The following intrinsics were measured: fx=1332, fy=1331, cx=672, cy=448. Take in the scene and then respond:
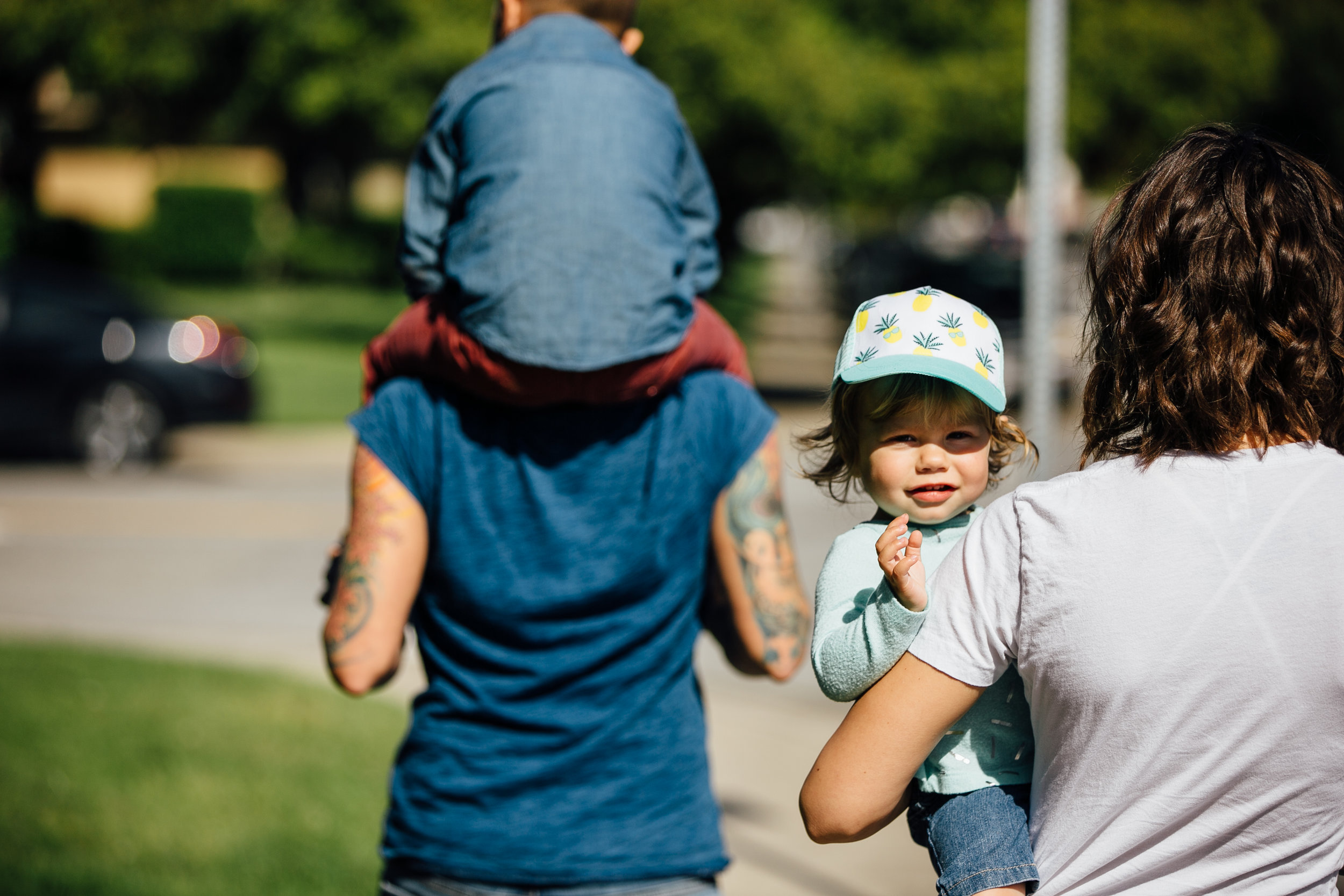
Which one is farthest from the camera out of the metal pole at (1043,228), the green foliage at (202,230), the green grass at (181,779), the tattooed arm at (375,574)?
the green foliage at (202,230)

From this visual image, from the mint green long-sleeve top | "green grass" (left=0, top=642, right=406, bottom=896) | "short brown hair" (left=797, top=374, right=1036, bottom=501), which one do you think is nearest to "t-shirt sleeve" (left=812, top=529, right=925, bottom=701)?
the mint green long-sleeve top

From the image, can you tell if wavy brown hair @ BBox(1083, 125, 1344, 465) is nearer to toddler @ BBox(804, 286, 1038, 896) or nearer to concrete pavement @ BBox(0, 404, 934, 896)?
toddler @ BBox(804, 286, 1038, 896)

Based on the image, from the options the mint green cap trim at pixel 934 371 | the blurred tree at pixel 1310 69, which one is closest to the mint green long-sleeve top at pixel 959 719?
the mint green cap trim at pixel 934 371

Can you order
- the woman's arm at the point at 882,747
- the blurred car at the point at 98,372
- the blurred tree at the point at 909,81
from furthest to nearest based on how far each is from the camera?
1. the blurred tree at the point at 909,81
2. the blurred car at the point at 98,372
3. the woman's arm at the point at 882,747

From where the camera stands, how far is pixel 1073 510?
53.1 inches

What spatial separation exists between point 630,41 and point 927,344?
1033 millimetres

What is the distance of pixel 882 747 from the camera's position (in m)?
1.43

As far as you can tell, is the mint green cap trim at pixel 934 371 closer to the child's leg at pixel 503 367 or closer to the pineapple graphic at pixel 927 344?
the pineapple graphic at pixel 927 344

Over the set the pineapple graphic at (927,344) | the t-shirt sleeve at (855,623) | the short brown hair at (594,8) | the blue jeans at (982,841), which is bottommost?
the blue jeans at (982,841)

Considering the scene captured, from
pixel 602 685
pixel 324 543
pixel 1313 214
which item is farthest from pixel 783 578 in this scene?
pixel 324 543

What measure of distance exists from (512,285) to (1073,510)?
0.87m

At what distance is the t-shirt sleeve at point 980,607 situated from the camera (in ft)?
4.51

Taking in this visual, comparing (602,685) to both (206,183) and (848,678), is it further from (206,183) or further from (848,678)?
(206,183)

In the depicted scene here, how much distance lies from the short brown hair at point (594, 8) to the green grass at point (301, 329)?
11.0 meters
